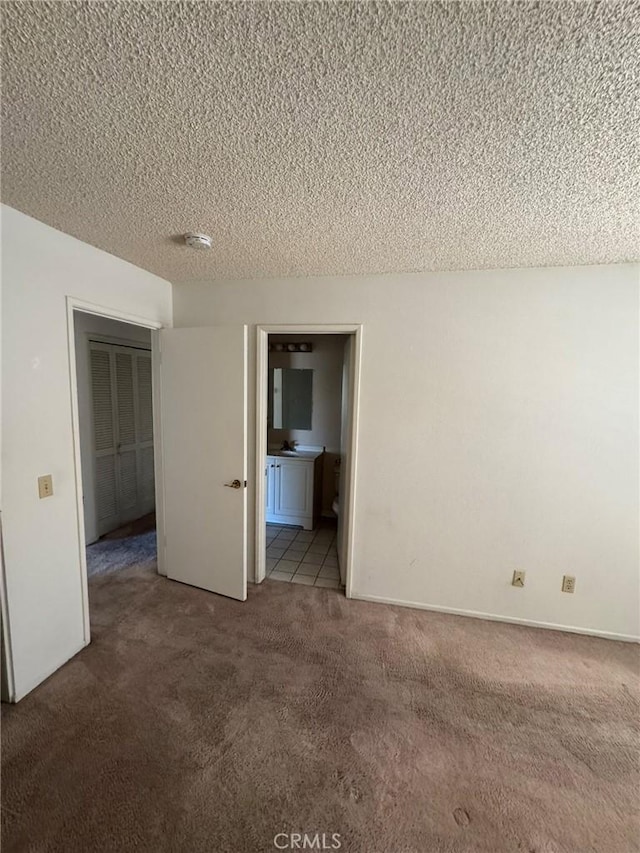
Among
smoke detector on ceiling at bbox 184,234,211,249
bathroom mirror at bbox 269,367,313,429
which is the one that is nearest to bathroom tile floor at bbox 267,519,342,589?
bathroom mirror at bbox 269,367,313,429

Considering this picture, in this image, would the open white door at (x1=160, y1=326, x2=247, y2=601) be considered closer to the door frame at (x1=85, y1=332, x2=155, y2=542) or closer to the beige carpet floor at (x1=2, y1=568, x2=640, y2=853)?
the beige carpet floor at (x1=2, y1=568, x2=640, y2=853)

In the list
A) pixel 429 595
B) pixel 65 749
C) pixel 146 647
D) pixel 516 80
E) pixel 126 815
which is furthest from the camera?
pixel 429 595

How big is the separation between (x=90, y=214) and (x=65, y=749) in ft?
7.91

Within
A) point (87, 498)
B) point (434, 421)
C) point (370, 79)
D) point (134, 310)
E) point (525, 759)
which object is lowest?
point (525, 759)

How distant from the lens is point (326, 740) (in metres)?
1.46

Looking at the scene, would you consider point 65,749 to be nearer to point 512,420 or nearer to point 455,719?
point 455,719

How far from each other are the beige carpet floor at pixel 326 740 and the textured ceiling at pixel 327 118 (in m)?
2.35

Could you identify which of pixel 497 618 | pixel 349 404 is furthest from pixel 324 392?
pixel 497 618

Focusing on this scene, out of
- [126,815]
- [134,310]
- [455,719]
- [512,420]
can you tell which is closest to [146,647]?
[126,815]

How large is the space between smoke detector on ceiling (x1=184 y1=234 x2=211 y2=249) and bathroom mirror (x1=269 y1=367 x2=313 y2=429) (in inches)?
83.0

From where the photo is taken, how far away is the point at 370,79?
834 millimetres

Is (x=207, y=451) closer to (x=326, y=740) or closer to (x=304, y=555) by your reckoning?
(x=304, y=555)

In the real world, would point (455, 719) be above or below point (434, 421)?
below

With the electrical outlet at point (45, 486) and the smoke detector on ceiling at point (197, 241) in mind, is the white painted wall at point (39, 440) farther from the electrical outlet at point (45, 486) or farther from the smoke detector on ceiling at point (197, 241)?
the smoke detector on ceiling at point (197, 241)
